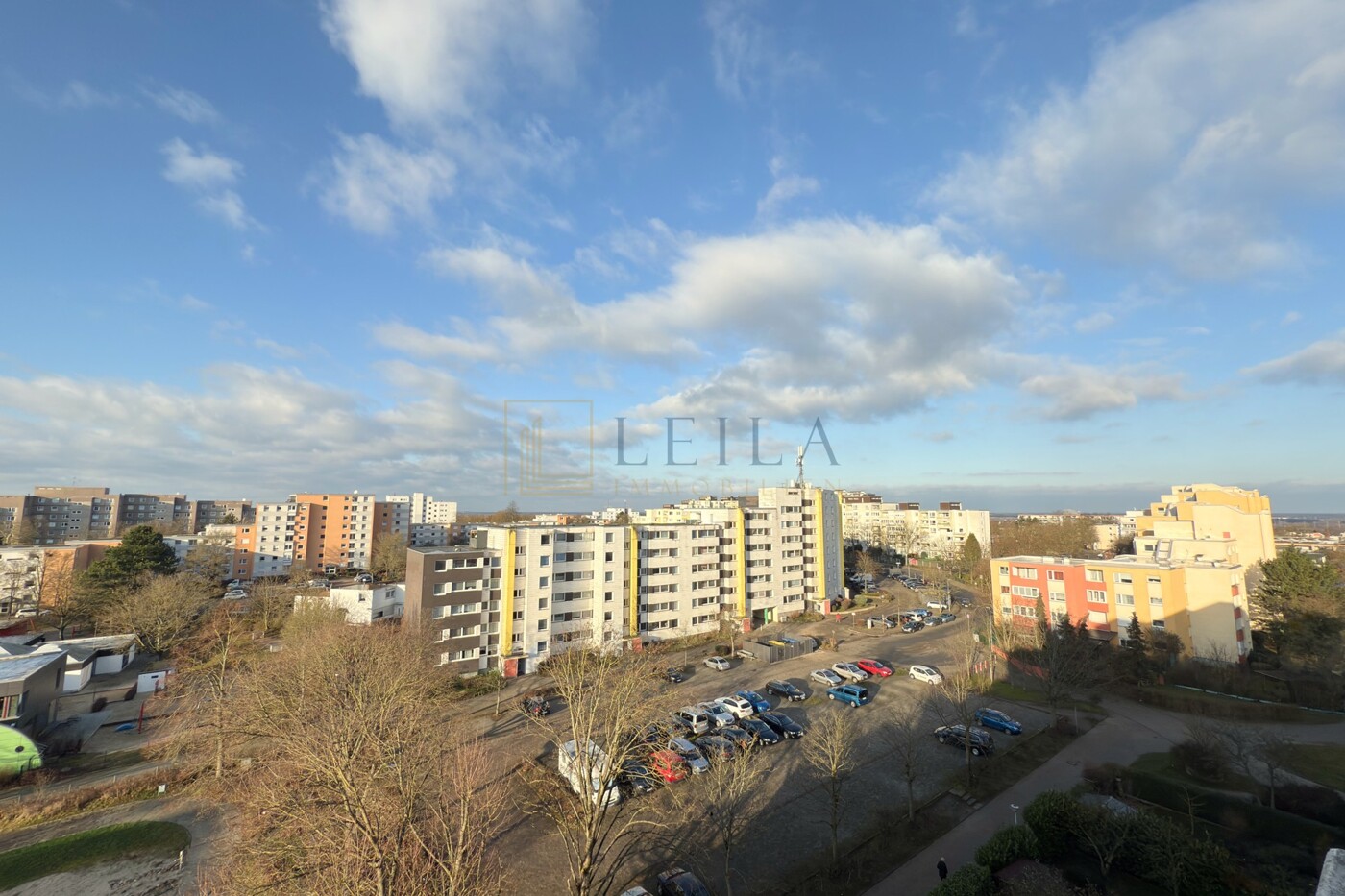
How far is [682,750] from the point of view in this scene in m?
24.1

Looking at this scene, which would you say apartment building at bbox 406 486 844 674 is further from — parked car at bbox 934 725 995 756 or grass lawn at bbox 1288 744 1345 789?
grass lawn at bbox 1288 744 1345 789

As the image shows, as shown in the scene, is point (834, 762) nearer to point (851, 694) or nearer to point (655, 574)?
point (851, 694)

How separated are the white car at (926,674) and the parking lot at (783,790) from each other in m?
0.49

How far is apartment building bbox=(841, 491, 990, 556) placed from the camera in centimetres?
10275

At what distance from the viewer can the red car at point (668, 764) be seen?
21.5m

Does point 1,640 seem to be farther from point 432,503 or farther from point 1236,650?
point 432,503

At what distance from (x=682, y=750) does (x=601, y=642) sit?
18226mm

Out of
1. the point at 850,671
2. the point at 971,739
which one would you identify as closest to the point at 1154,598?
the point at 850,671

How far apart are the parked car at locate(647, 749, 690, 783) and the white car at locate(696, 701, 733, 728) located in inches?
→ 196

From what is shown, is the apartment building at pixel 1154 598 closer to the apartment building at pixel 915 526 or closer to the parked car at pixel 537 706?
the parked car at pixel 537 706

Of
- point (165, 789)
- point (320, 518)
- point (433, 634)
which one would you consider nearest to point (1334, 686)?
point (433, 634)

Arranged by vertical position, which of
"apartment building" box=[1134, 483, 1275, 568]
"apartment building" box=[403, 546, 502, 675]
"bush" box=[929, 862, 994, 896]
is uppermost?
"apartment building" box=[1134, 483, 1275, 568]

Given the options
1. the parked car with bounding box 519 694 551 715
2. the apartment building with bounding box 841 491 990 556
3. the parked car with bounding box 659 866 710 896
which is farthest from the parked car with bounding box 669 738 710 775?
the apartment building with bounding box 841 491 990 556

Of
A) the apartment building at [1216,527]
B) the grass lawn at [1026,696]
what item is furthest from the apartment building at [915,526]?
the grass lawn at [1026,696]
